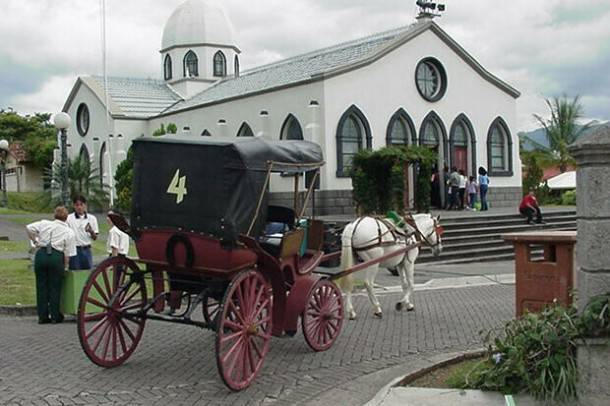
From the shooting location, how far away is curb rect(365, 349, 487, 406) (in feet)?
23.0

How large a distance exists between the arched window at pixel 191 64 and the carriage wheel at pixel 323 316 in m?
37.8

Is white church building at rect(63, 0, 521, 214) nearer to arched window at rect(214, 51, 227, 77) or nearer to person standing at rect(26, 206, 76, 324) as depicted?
arched window at rect(214, 51, 227, 77)

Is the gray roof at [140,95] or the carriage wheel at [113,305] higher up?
the gray roof at [140,95]

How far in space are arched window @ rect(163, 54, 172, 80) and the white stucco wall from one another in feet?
67.5

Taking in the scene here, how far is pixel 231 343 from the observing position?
7.64m

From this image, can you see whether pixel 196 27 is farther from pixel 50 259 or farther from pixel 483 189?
pixel 50 259

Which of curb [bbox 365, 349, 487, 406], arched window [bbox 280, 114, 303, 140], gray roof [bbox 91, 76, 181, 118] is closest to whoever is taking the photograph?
curb [bbox 365, 349, 487, 406]

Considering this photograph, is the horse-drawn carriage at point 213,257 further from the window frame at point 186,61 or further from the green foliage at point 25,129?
the green foliage at point 25,129

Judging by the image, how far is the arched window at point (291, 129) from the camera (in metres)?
29.6

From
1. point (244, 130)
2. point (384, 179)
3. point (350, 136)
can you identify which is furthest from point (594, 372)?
point (244, 130)

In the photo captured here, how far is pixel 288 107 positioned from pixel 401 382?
75.6 ft

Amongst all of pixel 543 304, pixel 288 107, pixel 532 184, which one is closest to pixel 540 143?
pixel 532 184

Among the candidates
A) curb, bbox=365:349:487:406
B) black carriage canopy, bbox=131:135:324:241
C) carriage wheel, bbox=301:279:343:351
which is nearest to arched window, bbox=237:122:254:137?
carriage wheel, bbox=301:279:343:351

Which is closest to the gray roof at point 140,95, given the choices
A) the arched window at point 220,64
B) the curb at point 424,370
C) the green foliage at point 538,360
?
the arched window at point 220,64
